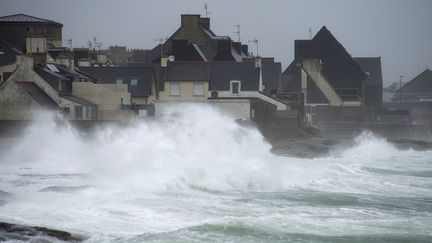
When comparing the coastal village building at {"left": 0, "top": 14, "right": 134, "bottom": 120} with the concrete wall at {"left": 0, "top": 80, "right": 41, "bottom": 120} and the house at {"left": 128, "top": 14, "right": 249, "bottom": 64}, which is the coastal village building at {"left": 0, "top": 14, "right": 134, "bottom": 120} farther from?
the house at {"left": 128, "top": 14, "right": 249, "bottom": 64}

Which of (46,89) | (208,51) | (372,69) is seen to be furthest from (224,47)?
(372,69)

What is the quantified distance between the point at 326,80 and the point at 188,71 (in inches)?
873

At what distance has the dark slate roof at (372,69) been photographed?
7600 cm

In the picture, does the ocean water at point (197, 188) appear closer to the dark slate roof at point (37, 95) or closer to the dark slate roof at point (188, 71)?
the dark slate roof at point (37, 95)

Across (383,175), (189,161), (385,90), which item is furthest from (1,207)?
(385,90)

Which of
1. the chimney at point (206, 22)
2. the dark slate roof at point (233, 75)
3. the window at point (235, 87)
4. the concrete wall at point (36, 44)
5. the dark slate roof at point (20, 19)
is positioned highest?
the chimney at point (206, 22)

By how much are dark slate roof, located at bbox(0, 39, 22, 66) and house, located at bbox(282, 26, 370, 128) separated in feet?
89.8

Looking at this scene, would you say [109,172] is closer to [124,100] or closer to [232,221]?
[232,221]

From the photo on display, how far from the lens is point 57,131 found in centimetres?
3141

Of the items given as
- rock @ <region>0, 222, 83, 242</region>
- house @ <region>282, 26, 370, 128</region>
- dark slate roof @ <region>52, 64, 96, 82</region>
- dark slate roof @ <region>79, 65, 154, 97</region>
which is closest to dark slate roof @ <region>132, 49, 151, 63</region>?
house @ <region>282, 26, 370, 128</region>

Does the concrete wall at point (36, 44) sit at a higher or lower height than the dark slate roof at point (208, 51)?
lower

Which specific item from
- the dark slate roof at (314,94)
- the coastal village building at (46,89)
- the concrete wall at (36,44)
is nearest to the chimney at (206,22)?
the dark slate roof at (314,94)

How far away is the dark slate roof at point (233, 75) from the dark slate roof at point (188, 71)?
0.52 metres

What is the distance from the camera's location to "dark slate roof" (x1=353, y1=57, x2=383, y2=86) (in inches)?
2992
